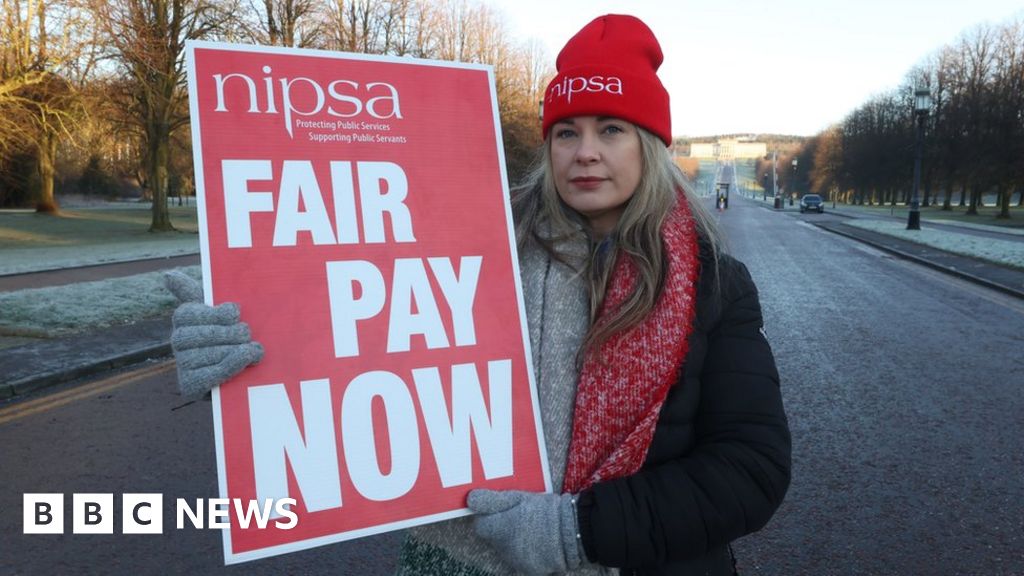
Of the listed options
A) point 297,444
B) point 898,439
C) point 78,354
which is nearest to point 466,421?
point 297,444

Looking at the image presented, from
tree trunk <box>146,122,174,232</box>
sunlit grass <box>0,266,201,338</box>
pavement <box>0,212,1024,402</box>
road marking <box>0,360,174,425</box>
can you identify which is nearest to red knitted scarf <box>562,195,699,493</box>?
road marking <box>0,360,174,425</box>

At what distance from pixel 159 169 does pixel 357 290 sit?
28970 millimetres

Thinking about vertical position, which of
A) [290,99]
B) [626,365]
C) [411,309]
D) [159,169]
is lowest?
[626,365]

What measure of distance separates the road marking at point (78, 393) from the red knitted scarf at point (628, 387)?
17.7ft

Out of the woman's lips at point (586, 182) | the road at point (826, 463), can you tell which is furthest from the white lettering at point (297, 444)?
the road at point (826, 463)

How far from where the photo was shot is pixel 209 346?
1252 millimetres

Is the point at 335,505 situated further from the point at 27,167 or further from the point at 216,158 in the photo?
the point at 27,167

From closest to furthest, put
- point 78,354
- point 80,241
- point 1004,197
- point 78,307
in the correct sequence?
1. point 78,354
2. point 78,307
3. point 80,241
4. point 1004,197

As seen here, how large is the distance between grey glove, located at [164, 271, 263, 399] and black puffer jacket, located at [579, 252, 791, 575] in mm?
664

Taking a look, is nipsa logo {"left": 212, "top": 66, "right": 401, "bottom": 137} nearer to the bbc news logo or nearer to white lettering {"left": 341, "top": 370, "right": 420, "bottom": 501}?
white lettering {"left": 341, "top": 370, "right": 420, "bottom": 501}

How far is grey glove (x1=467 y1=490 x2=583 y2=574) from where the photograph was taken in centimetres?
127

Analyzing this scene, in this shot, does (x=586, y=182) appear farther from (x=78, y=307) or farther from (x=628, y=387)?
(x=78, y=307)

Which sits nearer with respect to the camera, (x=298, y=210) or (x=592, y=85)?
(x=298, y=210)

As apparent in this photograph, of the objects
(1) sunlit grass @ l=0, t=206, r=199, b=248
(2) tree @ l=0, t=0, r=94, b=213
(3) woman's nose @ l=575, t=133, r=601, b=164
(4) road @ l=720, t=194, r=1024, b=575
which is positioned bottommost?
(4) road @ l=720, t=194, r=1024, b=575
